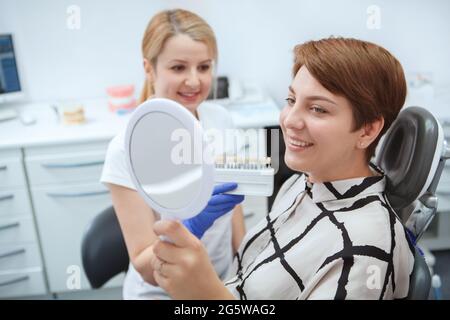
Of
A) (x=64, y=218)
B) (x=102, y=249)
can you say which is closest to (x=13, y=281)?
(x=64, y=218)

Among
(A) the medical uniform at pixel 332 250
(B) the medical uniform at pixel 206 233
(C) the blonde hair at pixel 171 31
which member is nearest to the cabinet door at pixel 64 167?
(B) the medical uniform at pixel 206 233

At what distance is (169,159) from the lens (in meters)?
0.54

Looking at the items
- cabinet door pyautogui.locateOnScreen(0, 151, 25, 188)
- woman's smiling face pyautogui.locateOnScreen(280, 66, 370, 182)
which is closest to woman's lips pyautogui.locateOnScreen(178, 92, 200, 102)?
woman's smiling face pyautogui.locateOnScreen(280, 66, 370, 182)

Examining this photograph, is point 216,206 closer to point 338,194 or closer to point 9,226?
point 338,194

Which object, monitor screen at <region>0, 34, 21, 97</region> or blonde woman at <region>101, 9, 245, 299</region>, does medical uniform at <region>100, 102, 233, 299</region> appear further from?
monitor screen at <region>0, 34, 21, 97</region>

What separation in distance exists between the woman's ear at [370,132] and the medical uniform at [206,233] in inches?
16.1

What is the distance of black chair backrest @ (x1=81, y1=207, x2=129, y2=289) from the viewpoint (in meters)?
1.06

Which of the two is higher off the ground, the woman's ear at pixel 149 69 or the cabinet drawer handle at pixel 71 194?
the woman's ear at pixel 149 69

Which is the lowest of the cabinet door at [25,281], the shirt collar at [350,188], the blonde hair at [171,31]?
the cabinet door at [25,281]

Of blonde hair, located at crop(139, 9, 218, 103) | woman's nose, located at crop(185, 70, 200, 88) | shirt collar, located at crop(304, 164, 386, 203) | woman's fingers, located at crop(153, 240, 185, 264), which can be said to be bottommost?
shirt collar, located at crop(304, 164, 386, 203)

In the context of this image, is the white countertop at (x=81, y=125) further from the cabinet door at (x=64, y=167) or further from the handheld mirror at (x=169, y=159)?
the handheld mirror at (x=169, y=159)

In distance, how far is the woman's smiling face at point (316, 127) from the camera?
68 cm

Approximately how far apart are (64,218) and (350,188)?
4.15ft

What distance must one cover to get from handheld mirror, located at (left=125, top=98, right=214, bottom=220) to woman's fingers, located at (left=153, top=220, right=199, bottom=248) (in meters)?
0.01
